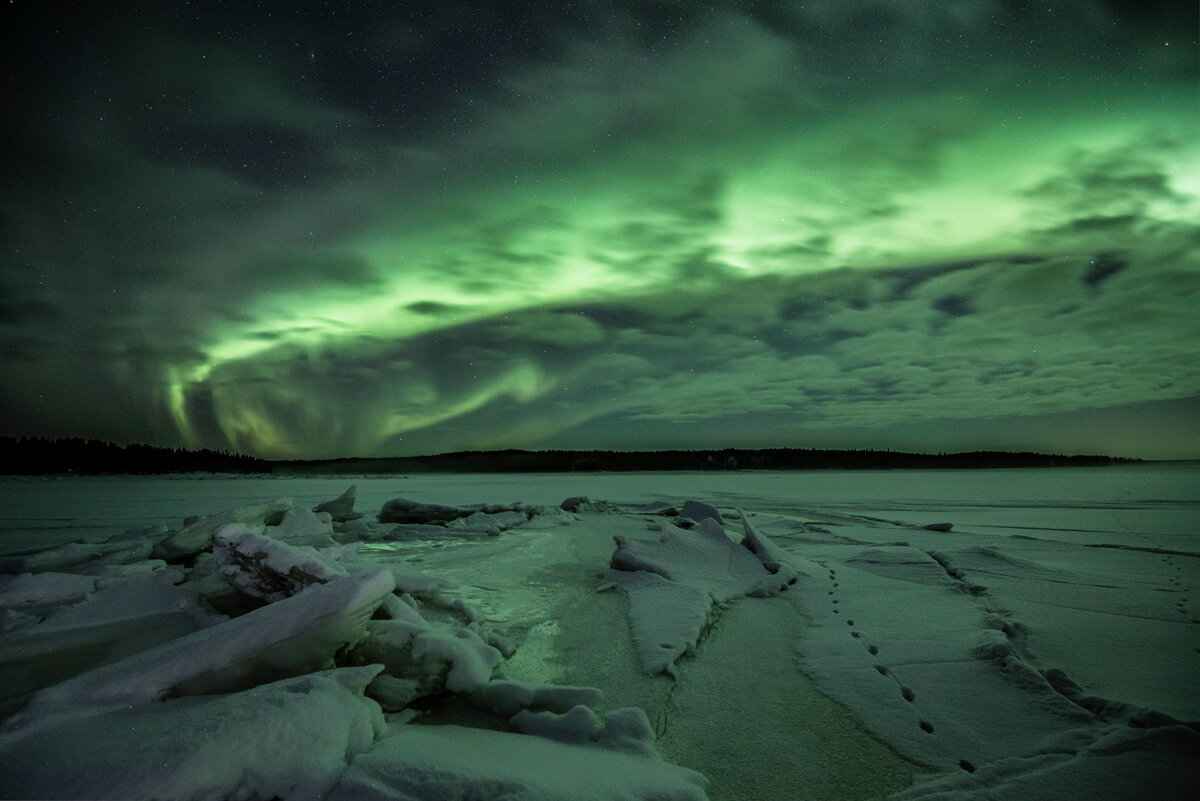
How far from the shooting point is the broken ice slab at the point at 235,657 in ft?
7.53

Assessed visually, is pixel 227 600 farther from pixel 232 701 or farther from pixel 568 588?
pixel 568 588

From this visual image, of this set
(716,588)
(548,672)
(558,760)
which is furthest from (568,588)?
(558,760)

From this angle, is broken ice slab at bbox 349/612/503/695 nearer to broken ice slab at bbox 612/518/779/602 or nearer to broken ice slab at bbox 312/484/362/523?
broken ice slab at bbox 612/518/779/602

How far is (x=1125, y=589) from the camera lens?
4.86 meters

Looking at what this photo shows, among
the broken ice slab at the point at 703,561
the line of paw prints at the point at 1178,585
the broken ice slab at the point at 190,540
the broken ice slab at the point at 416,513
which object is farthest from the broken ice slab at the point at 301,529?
the line of paw prints at the point at 1178,585

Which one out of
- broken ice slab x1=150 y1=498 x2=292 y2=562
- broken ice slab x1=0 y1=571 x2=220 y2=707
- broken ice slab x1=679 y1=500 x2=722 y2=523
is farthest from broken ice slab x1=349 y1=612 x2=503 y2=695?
broken ice slab x1=679 y1=500 x2=722 y2=523

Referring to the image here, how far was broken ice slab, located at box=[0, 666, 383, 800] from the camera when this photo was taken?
1.69 metres

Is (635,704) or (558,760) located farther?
(635,704)

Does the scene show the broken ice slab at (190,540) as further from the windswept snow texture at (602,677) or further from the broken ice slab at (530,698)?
the broken ice slab at (530,698)

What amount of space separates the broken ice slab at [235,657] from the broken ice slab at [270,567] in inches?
36.2

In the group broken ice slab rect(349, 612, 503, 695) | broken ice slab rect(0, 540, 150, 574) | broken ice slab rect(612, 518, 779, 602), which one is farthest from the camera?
broken ice slab rect(0, 540, 150, 574)

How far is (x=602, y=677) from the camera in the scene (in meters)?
3.29

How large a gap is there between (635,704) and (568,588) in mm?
2706

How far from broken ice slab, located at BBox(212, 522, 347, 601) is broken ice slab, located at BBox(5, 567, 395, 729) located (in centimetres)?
92
